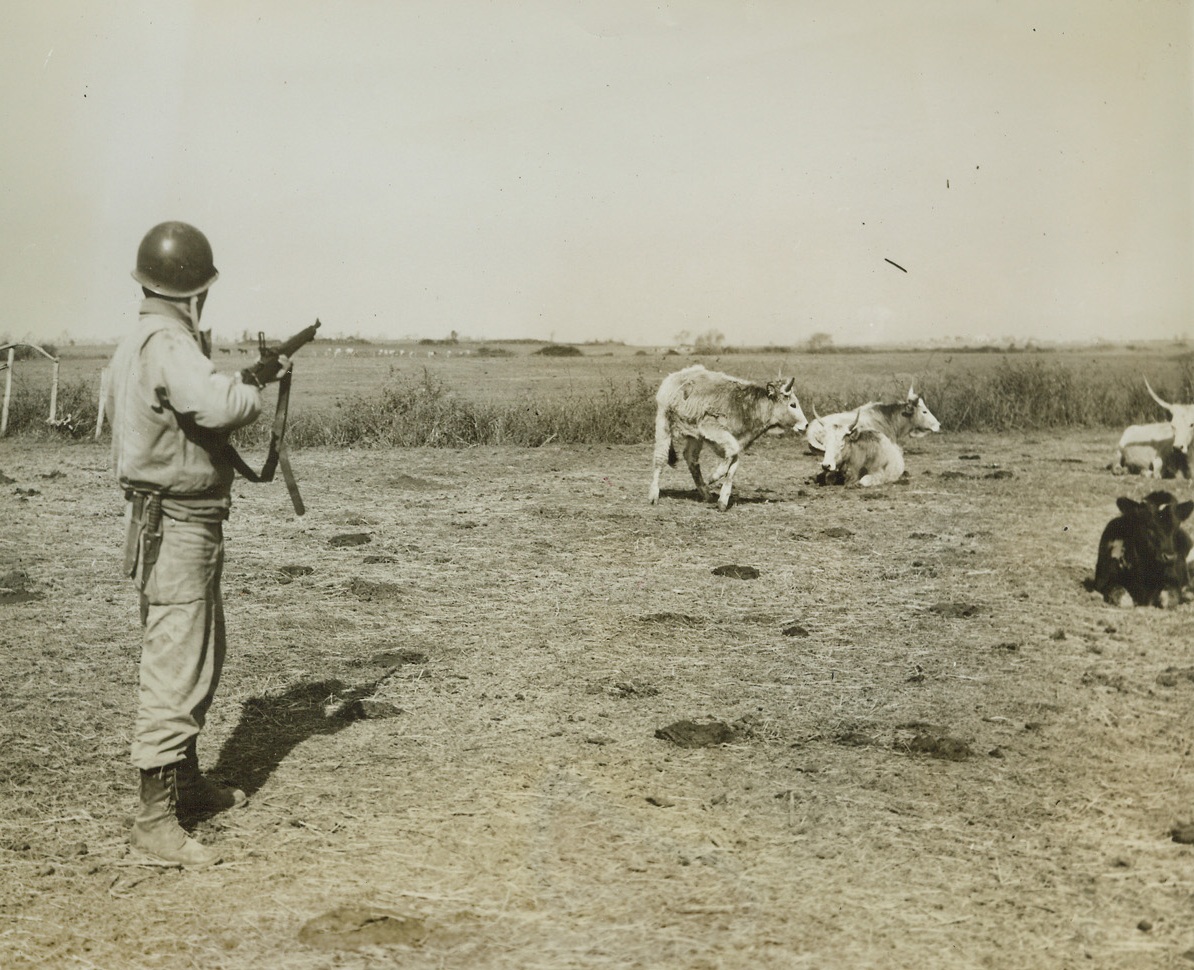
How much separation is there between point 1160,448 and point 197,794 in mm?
14126

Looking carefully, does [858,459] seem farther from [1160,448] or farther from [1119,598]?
[1119,598]

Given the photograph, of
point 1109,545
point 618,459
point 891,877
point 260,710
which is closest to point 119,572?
point 260,710

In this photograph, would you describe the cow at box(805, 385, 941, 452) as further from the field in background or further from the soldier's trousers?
the soldier's trousers

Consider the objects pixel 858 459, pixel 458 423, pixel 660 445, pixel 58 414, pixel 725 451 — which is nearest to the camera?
pixel 725 451

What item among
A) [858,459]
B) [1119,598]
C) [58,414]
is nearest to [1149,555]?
[1119,598]

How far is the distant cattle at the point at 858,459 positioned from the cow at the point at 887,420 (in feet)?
1.30

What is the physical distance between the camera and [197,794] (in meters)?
4.55

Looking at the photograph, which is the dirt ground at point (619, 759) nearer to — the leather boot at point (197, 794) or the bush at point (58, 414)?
the leather boot at point (197, 794)

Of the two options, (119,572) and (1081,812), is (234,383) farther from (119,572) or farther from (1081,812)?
(119,572)

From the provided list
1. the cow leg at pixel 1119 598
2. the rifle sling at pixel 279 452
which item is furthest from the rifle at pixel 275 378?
the cow leg at pixel 1119 598

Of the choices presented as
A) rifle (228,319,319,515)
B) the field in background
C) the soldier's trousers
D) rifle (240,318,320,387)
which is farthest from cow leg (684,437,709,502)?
the soldier's trousers

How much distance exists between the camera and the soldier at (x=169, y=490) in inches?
158

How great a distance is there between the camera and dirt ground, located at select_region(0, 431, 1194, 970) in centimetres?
363

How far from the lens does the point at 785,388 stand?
42.2 feet
